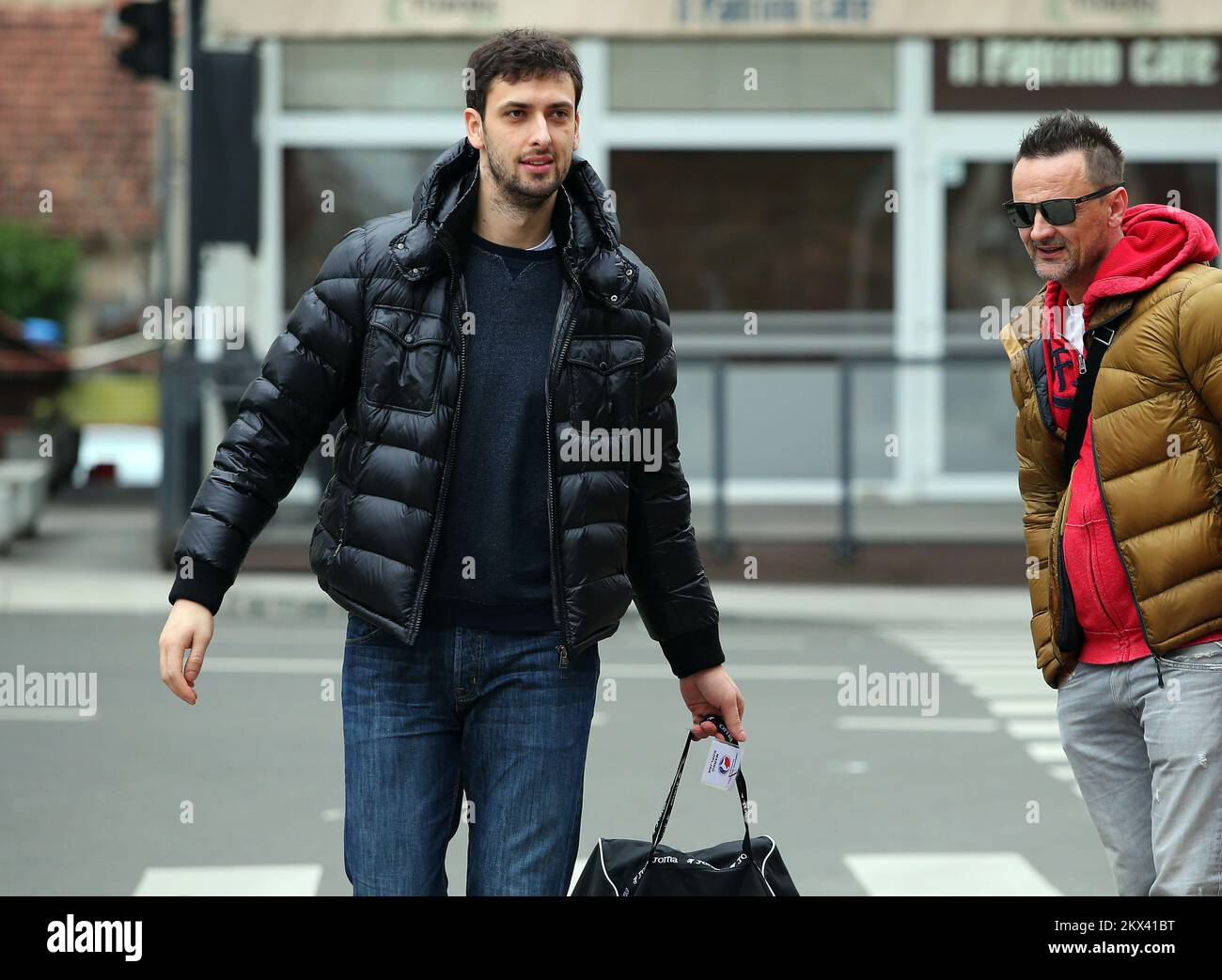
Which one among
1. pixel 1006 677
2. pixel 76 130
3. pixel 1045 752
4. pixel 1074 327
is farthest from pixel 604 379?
pixel 76 130

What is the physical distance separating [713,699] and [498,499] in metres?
0.63

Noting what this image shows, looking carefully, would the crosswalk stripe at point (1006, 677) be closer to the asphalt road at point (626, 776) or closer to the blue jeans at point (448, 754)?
the asphalt road at point (626, 776)

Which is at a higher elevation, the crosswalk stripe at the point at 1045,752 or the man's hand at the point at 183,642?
the man's hand at the point at 183,642

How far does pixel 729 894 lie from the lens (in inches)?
124

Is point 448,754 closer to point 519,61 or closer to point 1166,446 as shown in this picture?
point 519,61

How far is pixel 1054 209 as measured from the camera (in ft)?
11.6

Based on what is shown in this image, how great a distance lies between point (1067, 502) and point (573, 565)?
1.01 m

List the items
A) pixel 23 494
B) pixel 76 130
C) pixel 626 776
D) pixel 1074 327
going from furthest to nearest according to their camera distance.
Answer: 1. pixel 76 130
2. pixel 23 494
3. pixel 626 776
4. pixel 1074 327

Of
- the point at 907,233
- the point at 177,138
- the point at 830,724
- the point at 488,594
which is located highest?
the point at 177,138

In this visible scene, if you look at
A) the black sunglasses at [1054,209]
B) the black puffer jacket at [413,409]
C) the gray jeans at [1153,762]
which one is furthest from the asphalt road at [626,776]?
the black sunglasses at [1054,209]

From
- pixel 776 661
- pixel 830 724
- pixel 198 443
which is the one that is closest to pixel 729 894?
pixel 830 724

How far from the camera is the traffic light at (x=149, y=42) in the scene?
12.8 metres

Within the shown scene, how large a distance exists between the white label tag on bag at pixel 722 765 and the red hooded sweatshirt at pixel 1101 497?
0.71 m
